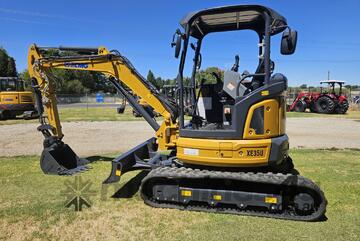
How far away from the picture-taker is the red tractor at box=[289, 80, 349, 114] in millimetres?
26438

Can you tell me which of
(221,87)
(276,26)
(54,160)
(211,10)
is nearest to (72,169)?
(54,160)

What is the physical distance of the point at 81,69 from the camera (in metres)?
7.31

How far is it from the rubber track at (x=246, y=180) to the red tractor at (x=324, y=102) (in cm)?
2402

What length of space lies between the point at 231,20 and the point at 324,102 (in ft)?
78.6

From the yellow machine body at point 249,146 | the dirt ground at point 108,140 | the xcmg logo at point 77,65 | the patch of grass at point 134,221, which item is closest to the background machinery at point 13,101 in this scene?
the dirt ground at point 108,140

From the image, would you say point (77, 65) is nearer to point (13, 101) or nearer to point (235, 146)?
point (235, 146)

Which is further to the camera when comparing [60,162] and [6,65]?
[6,65]

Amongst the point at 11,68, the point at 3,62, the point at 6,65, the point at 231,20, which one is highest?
the point at 3,62

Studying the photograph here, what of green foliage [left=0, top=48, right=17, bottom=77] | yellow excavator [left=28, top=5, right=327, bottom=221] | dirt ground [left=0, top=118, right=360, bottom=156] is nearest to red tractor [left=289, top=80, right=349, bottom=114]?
dirt ground [left=0, top=118, right=360, bottom=156]

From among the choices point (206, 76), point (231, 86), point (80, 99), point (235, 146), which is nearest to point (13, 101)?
point (206, 76)

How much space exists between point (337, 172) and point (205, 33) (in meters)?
4.56

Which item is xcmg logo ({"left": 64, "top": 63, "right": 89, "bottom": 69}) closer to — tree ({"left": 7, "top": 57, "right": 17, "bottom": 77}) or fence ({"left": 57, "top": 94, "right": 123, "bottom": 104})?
fence ({"left": 57, "top": 94, "right": 123, "bottom": 104})

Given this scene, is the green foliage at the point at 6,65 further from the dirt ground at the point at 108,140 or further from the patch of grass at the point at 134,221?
the patch of grass at the point at 134,221

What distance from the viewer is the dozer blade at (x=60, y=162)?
7.35 meters
